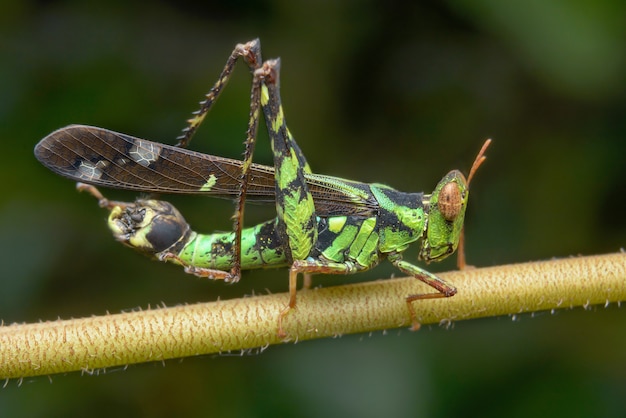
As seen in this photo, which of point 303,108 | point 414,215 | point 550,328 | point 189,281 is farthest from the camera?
point 303,108

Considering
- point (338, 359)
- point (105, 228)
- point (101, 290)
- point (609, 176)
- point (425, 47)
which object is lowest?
point (338, 359)

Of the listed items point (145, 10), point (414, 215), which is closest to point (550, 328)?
point (414, 215)

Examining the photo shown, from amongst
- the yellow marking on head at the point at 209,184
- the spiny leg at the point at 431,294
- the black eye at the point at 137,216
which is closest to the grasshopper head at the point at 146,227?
the black eye at the point at 137,216

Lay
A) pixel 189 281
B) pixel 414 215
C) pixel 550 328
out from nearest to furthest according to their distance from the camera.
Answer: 1. pixel 414 215
2. pixel 550 328
3. pixel 189 281

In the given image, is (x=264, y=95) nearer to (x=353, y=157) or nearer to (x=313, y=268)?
(x=313, y=268)

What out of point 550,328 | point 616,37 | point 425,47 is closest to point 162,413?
point 550,328

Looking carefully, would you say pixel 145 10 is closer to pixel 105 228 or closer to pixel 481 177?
pixel 105 228

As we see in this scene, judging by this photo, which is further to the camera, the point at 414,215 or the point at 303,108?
the point at 303,108

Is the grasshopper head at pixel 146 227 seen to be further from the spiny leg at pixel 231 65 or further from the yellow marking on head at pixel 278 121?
the yellow marking on head at pixel 278 121

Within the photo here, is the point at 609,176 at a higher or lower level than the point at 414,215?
higher
